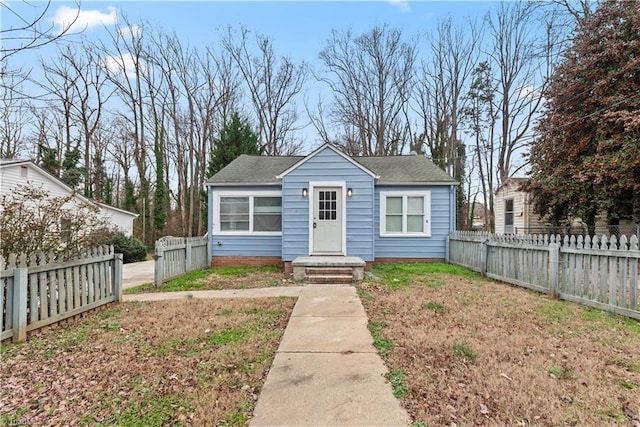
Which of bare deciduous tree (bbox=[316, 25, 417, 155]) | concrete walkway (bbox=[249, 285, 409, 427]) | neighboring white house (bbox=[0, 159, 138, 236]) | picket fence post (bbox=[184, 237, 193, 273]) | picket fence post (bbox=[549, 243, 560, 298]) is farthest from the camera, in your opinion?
bare deciduous tree (bbox=[316, 25, 417, 155])

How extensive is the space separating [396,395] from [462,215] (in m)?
25.3

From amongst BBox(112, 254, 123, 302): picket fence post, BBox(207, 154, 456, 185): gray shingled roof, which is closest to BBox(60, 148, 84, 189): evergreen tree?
BBox(207, 154, 456, 185): gray shingled roof

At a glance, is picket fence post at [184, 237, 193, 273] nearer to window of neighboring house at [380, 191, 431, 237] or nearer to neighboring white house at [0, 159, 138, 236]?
neighboring white house at [0, 159, 138, 236]

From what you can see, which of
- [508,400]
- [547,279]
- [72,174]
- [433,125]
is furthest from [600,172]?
[72,174]

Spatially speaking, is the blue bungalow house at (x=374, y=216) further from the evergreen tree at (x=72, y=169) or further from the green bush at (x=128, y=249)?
the evergreen tree at (x=72, y=169)

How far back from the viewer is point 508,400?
8.38 feet

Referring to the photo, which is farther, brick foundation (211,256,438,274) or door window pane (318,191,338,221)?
brick foundation (211,256,438,274)

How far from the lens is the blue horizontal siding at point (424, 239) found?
1052cm

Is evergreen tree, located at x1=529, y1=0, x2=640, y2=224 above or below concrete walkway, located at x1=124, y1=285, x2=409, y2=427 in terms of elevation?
above

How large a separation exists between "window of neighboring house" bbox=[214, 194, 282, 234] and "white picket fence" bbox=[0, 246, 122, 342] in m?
4.97

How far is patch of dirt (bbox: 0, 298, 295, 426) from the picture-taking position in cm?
245

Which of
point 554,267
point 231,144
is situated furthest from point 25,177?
point 554,267

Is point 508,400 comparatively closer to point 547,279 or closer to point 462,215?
point 547,279

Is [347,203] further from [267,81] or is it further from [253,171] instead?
[267,81]
